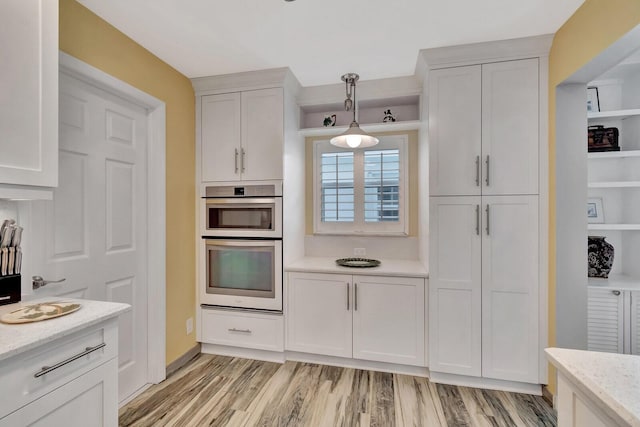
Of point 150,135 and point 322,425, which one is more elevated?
point 150,135

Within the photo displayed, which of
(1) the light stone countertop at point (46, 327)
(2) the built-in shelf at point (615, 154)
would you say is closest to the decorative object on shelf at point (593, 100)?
(2) the built-in shelf at point (615, 154)

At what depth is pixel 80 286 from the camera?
1859 mm

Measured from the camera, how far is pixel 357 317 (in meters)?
2.51

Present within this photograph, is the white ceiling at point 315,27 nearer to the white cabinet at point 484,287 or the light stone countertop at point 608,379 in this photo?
the white cabinet at point 484,287

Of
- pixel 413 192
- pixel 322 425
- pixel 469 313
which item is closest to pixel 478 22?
pixel 413 192

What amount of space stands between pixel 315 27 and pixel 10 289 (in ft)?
7.21

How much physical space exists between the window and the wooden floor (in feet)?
4.58

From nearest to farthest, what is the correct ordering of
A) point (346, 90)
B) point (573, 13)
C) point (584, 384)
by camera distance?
point (584, 384) → point (573, 13) → point (346, 90)

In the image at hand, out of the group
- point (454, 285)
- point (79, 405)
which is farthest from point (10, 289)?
point (454, 285)

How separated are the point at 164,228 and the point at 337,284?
1.49 m

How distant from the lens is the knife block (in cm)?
131

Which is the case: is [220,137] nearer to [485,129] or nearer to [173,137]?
[173,137]

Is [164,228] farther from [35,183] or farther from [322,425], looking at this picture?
[322,425]

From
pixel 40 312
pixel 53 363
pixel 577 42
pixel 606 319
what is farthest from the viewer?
pixel 606 319
